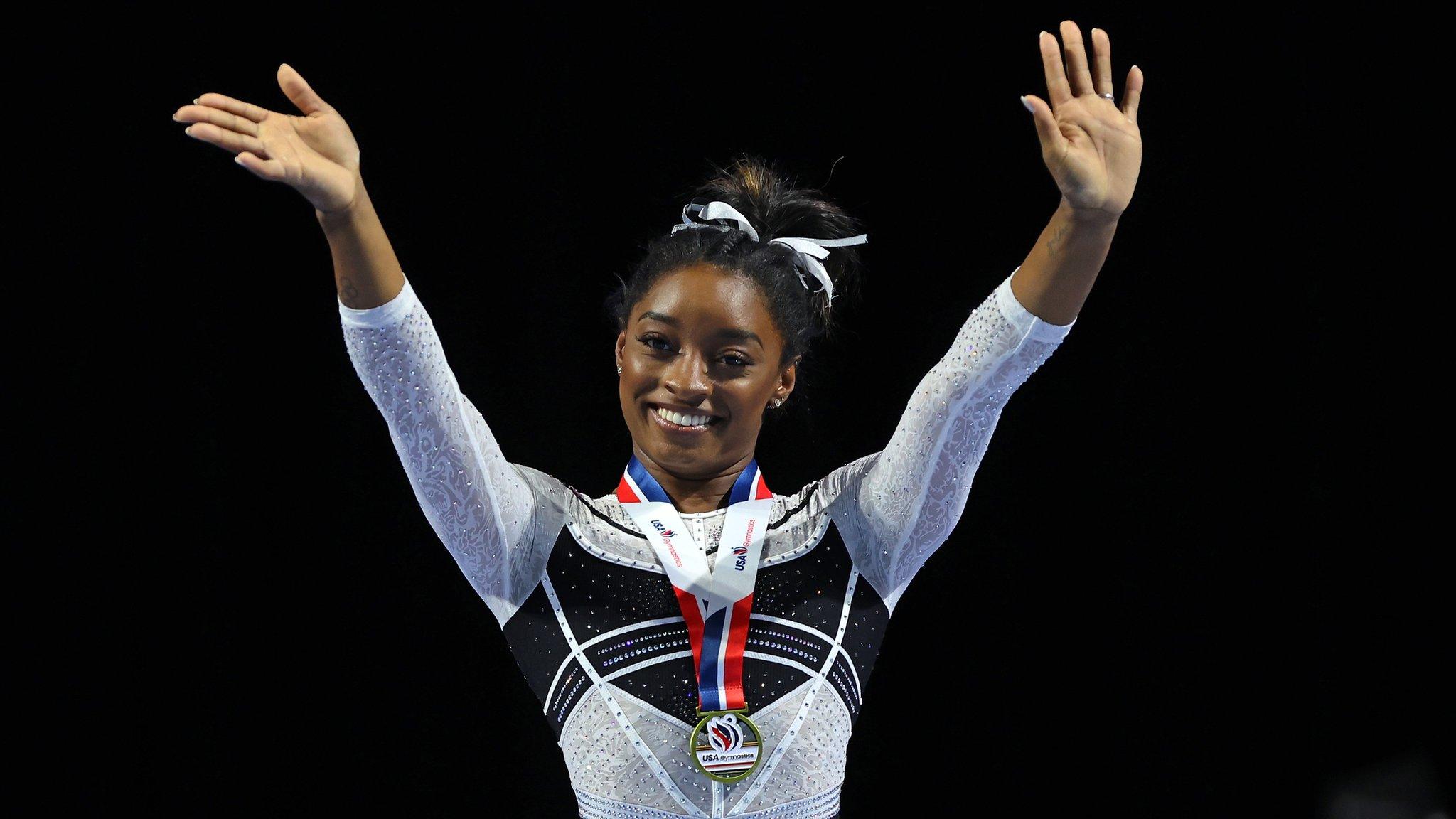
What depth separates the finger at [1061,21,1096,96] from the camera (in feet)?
5.09

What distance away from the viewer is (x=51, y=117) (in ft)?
7.56

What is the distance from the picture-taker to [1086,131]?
5.04 ft

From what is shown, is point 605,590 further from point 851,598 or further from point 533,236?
point 533,236

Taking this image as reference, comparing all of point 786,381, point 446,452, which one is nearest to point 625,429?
point 786,381

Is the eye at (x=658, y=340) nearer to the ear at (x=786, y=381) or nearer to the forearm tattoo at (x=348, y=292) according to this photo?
the ear at (x=786, y=381)

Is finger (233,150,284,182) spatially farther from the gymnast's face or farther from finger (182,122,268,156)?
the gymnast's face

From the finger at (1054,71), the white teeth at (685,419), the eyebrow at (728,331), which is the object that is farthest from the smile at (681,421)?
the finger at (1054,71)

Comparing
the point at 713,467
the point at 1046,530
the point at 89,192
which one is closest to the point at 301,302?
the point at 89,192

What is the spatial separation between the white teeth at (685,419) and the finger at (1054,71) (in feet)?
1.84

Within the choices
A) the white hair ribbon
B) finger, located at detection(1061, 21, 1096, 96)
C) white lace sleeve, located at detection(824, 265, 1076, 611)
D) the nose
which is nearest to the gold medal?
white lace sleeve, located at detection(824, 265, 1076, 611)

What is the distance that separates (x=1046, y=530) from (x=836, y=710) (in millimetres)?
971

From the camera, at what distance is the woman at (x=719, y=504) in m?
1.55

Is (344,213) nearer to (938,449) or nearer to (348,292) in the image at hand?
(348,292)

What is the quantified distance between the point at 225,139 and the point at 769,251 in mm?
739
